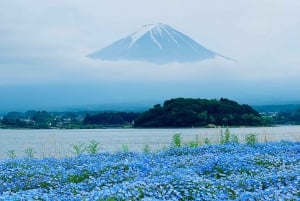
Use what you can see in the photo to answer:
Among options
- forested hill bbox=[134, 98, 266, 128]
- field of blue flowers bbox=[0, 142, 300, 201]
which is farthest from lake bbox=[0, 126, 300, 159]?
field of blue flowers bbox=[0, 142, 300, 201]

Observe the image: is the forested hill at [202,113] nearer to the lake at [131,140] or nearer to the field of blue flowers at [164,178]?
the lake at [131,140]

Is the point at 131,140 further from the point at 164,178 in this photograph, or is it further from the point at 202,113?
the point at 164,178

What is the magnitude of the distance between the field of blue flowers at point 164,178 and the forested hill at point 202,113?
24.8 m

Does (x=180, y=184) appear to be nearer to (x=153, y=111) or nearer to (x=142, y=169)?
(x=142, y=169)

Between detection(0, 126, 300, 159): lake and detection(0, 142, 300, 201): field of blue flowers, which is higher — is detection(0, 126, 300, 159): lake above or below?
above

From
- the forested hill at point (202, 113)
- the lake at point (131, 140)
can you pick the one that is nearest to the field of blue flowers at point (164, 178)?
the lake at point (131, 140)

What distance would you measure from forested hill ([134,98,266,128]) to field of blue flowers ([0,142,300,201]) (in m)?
24.8

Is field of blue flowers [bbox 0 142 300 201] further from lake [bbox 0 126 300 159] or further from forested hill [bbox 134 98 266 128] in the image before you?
forested hill [bbox 134 98 266 128]

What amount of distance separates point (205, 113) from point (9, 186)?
97.5 ft

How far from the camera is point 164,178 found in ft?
28.9

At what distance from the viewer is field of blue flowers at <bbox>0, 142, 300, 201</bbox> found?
7.79 m

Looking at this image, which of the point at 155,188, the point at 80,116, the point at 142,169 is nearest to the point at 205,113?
the point at 80,116

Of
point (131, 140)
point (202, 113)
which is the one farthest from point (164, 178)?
point (202, 113)

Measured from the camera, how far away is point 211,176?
1043 cm
